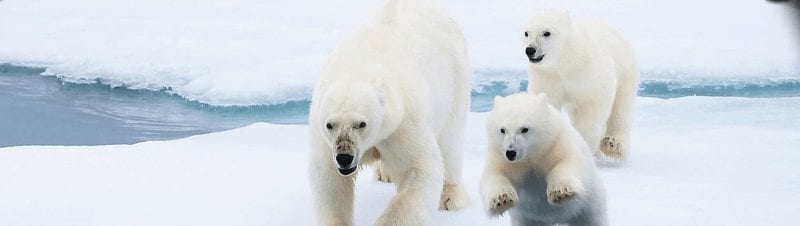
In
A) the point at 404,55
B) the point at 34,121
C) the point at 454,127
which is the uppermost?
the point at 404,55

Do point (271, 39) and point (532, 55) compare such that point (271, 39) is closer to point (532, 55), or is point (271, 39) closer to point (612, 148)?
point (612, 148)

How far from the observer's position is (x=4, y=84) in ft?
32.4

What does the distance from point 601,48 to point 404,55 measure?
191cm

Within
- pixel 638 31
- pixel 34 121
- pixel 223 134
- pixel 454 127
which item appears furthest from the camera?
pixel 638 31

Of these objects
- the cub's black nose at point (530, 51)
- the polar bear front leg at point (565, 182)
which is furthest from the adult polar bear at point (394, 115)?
the cub's black nose at point (530, 51)

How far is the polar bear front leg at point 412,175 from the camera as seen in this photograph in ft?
10.0

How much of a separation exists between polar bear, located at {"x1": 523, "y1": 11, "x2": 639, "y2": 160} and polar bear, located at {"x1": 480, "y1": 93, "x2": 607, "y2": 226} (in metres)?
1.92

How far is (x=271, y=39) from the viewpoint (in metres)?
11.1

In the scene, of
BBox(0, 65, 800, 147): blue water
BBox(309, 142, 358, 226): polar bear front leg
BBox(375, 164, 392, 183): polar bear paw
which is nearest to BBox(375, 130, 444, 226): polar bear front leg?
BBox(309, 142, 358, 226): polar bear front leg

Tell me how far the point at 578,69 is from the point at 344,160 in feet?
8.11

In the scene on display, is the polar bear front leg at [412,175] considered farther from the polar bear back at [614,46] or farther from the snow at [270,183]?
the polar bear back at [614,46]

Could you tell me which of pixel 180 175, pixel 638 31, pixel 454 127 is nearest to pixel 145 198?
pixel 180 175

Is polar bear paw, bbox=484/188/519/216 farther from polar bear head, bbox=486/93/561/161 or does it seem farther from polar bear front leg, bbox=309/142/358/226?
polar bear front leg, bbox=309/142/358/226

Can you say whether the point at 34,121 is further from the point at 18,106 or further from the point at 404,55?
the point at 404,55
